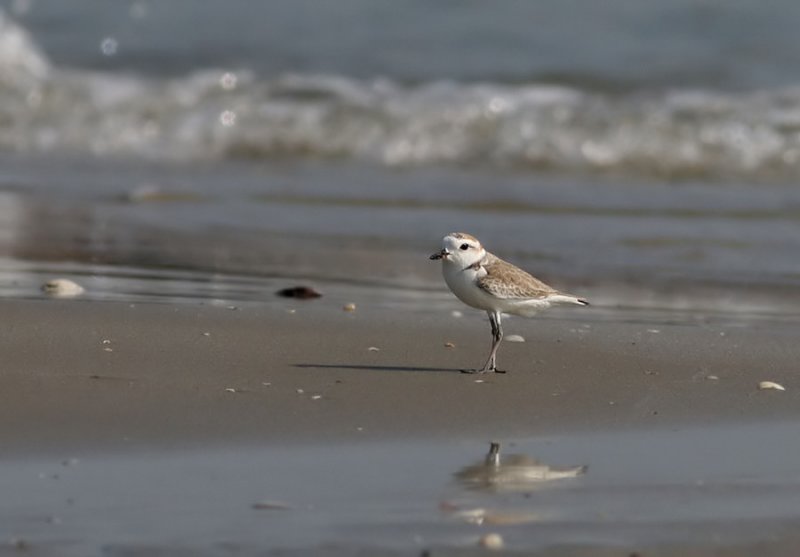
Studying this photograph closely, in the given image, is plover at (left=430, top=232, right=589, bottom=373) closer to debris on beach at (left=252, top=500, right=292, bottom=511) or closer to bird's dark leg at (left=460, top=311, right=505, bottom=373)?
bird's dark leg at (left=460, top=311, right=505, bottom=373)

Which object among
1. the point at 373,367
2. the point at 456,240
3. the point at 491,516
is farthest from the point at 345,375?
the point at 491,516

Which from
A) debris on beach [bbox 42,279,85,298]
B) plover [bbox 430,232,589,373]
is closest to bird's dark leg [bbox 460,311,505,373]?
plover [bbox 430,232,589,373]

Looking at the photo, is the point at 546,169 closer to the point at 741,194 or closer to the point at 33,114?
the point at 741,194

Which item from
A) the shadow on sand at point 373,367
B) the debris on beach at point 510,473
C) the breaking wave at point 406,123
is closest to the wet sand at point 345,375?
the shadow on sand at point 373,367

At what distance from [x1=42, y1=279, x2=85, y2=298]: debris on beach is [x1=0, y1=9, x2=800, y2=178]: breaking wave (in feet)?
27.1

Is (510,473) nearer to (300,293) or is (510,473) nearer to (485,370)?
(485,370)

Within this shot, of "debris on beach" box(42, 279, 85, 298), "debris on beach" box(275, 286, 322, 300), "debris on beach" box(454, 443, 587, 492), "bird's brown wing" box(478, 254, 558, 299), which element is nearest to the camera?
"debris on beach" box(454, 443, 587, 492)

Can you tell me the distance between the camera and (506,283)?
244 inches

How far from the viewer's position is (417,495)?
4273 millimetres

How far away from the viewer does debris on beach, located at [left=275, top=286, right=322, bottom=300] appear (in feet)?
25.6

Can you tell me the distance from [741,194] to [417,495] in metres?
9.59

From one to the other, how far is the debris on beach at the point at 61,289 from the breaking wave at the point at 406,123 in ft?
27.1

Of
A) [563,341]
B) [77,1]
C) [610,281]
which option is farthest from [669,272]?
[77,1]

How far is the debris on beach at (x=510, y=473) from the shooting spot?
4.41 meters
